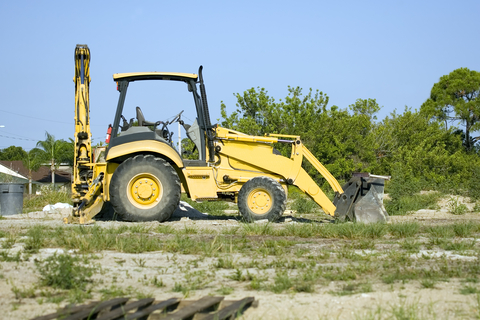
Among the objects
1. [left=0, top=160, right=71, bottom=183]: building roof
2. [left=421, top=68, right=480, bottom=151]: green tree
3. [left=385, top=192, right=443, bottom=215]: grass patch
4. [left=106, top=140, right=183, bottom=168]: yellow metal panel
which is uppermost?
[left=421, top=68, right=480, bottom=151]: green tree

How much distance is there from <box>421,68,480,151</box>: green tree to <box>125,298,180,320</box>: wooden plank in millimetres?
42501

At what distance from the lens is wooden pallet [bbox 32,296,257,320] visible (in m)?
4.40

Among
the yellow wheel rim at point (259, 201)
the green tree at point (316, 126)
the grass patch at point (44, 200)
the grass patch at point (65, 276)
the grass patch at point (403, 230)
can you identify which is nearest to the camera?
the grass patch at point (65, 276)

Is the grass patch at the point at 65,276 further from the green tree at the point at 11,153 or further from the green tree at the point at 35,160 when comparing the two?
the green tree at the point at 11,153

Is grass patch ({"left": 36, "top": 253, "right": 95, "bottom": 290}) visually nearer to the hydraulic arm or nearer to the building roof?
the hydraulic arm

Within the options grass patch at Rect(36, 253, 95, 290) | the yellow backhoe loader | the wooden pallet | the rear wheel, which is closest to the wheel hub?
the yellow backhoe loader

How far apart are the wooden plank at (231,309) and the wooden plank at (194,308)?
12 centimetres

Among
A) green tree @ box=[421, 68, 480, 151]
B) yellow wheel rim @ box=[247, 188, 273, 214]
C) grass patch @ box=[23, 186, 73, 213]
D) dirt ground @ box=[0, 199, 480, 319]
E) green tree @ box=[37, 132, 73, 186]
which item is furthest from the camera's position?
green tree @ box=[37, 132, 73, 186]

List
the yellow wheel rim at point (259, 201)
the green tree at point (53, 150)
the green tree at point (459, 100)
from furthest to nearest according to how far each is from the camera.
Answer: the green tree at point (53, 150) → the green tree at point (459, 100) → the yellow wheel rim at point (259, 201)

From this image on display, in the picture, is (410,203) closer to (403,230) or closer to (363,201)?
(363,201)

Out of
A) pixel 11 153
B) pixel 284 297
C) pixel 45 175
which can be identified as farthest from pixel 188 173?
pixel 11 153

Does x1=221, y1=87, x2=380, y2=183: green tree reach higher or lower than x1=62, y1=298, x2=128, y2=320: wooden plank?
higher

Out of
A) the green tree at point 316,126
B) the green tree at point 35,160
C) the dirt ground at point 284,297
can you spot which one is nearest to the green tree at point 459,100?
the green tree at point 316,126

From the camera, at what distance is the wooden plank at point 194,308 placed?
438 cm
